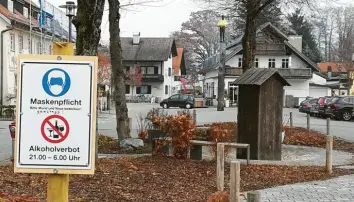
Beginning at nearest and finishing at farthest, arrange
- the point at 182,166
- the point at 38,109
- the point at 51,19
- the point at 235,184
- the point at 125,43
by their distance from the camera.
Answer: the point at 38,109 < the point at 235,184 < the point at 182,166 < the point at 51,19 < the point at 125,43

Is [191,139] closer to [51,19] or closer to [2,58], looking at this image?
[2,58]

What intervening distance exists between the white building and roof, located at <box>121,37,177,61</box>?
33867mm

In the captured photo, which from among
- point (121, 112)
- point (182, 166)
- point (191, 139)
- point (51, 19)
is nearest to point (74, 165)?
point (182, 166)

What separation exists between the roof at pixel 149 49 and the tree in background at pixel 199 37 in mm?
2924

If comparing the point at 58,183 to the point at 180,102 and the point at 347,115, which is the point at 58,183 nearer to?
the point at 347,115

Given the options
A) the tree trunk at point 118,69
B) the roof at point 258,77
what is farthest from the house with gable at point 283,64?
the roof at point 258,77

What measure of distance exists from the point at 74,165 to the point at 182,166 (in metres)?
8.04

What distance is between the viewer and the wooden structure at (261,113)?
13.7 metres

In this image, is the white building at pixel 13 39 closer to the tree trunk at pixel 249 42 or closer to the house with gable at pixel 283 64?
the tree trunk at pixel 249 42

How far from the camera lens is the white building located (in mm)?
37125

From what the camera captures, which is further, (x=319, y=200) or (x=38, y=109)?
(x=319, y=200)

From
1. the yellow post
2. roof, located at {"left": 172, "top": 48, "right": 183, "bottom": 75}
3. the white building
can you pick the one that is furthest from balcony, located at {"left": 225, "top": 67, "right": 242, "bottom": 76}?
the yellow post

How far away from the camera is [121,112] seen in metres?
16.2

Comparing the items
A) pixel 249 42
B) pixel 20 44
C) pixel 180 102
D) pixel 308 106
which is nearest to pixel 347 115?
pixel 308 106
